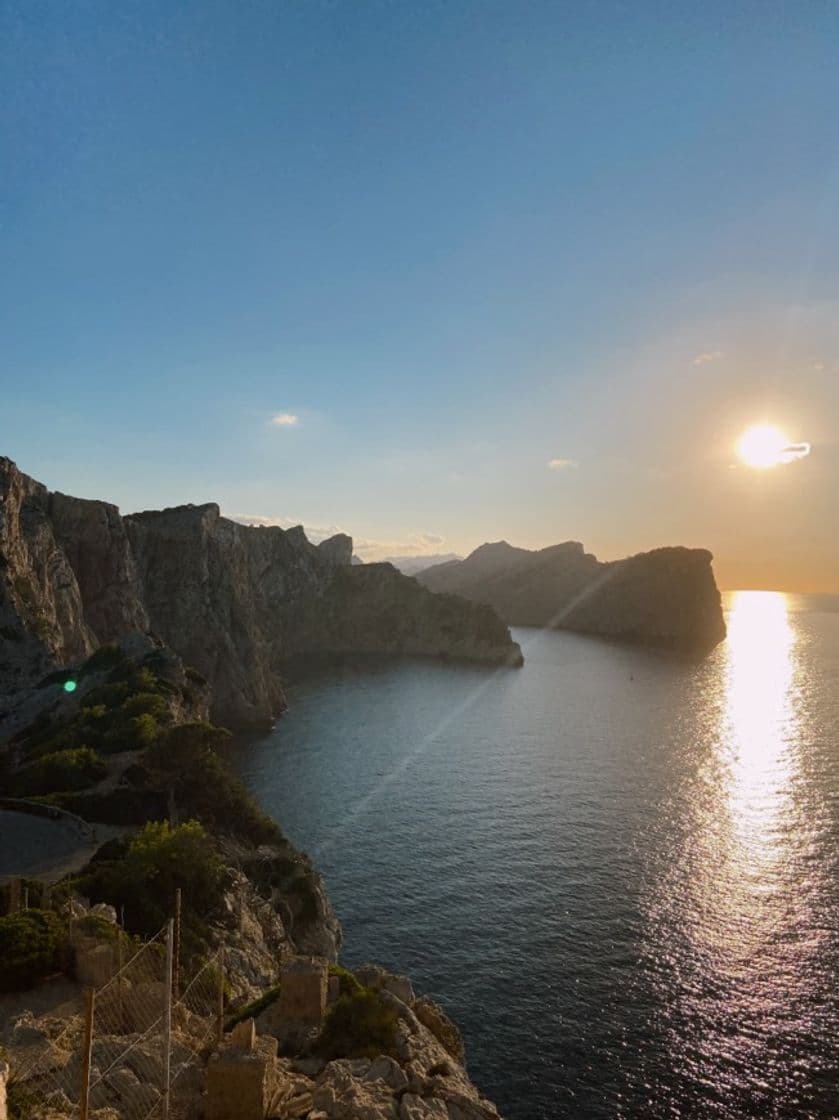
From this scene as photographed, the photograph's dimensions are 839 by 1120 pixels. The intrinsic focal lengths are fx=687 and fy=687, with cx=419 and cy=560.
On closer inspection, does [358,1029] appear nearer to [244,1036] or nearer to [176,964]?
[244,1036]

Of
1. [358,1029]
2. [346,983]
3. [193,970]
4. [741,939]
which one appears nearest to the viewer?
[358,1029]

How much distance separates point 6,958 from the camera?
25.8m

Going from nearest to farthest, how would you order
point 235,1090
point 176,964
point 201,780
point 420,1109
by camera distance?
point 235,1090 → point 420,1109 → point 176,964 → point 201,780

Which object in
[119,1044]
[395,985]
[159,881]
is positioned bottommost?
[395,985]

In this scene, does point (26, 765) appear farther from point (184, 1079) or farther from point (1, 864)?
point (184, 1079)

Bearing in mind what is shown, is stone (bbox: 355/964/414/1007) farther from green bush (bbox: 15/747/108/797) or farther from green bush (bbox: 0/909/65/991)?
green bush (bbox: 15/747/108/797)

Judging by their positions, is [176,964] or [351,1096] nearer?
[351,1096]

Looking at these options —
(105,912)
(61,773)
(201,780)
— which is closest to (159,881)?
(105,912)

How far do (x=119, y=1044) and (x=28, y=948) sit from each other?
8235 mm

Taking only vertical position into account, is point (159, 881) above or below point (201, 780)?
below

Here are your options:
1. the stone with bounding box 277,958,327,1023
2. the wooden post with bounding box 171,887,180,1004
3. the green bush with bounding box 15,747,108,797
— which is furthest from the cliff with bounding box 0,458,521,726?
the stone with bounding box 277,958,327,1023

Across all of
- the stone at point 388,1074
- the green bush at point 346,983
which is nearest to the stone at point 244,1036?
the stone at point 388,1074

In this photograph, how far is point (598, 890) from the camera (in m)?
59.3

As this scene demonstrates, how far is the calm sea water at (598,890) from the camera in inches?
1554
